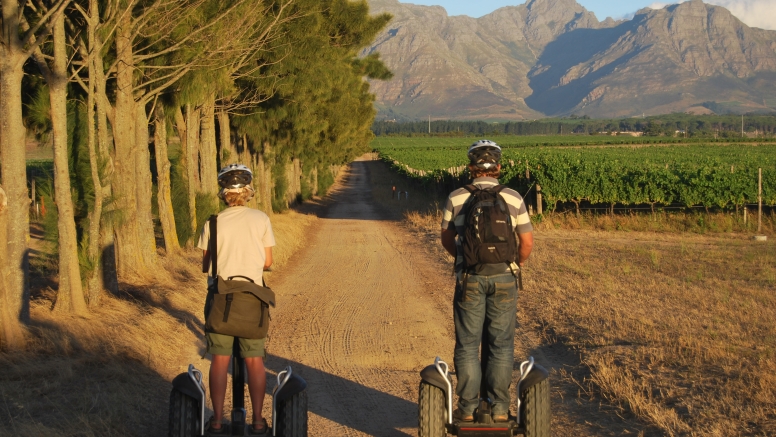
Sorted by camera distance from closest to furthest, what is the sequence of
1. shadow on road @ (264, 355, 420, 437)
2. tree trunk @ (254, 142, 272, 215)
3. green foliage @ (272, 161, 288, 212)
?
shadow on road @ (264, 355, 420, 437) < tree trunk @ (254, 142, 272, 215) < green foliage @ (272, 161, 288, 212)

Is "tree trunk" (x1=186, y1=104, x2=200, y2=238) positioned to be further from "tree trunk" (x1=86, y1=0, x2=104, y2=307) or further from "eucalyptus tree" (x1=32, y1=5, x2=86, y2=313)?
"eucalyptus tree" (x1=32, y1=5, x2=86, y2=313)

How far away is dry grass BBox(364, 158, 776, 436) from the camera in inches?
247

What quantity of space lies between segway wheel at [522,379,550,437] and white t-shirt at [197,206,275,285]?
6.41 feet

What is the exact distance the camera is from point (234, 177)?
5.33 meters

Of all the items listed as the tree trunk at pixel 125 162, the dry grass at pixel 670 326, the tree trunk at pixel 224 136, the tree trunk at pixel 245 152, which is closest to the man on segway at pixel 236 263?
the dry grass at pixel 670 326

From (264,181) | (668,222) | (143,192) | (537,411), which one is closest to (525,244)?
(537,411)

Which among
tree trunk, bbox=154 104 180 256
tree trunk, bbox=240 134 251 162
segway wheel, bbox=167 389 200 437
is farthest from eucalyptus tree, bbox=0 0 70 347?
tree trunk, bbox=240 134 251 162

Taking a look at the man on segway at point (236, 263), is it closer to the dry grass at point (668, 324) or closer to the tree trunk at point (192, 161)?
the dry grass at point (668, 324)

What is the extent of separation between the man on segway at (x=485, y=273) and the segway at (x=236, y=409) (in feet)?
3.55

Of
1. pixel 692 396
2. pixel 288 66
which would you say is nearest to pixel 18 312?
pixel 692 396

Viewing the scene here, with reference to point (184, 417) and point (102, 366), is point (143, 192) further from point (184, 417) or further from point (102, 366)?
point (184, 417)

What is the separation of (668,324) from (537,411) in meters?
4.74

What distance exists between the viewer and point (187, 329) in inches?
372

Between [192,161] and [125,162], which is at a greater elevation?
[125,162]
